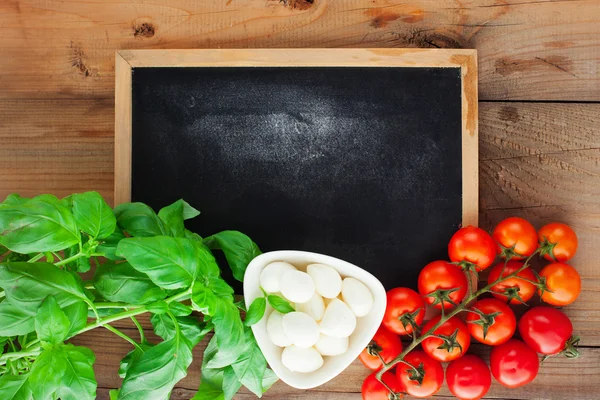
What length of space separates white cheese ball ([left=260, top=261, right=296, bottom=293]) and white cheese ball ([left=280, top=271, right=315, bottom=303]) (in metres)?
0.01

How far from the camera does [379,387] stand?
1.00 meters

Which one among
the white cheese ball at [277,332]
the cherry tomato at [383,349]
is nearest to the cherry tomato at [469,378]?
the cherry tomato at [383,349]

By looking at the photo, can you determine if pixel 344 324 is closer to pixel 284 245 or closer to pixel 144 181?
pixel 284 245

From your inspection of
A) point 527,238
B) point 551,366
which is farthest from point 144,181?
point 551,366

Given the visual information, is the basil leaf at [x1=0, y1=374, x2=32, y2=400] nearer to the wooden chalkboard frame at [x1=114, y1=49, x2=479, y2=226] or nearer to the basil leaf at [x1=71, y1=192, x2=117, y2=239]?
the basil leaf at [x1=71, y1=192, x2=117, y2=239]

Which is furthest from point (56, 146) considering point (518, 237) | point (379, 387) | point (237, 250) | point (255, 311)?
point (518, 237)

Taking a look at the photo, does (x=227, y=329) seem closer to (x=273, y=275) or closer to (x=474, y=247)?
(x=273, y=275)

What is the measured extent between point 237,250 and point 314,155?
248 mm

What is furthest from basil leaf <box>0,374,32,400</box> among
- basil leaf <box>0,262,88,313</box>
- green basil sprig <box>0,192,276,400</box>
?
basil leaf <box>0,262,88,313</box>

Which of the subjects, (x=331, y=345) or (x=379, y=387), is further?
(x=379, y=387)

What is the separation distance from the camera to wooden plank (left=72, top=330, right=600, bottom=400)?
1.06m

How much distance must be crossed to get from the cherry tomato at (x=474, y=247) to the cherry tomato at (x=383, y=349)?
187 millimetres

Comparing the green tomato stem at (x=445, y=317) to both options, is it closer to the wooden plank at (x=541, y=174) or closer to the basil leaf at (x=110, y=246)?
the wooden plank at (x=541, y=174)

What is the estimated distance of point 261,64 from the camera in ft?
3.44
